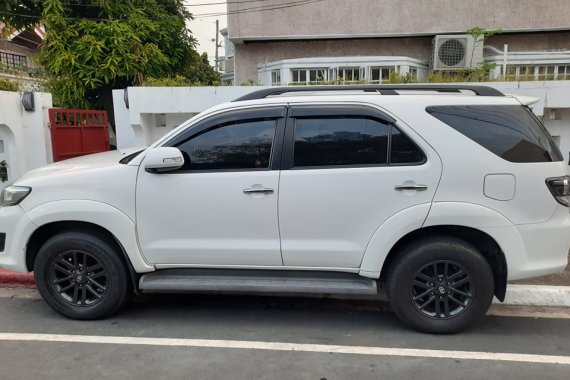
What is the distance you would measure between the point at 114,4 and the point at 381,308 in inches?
479

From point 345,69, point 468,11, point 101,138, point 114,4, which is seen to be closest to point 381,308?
point 101,138

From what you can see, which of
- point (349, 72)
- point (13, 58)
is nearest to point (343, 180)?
point (349, 72)

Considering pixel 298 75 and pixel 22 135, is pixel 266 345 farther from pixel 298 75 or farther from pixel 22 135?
pixel 298 75

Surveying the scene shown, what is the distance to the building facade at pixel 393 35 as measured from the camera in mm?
12633

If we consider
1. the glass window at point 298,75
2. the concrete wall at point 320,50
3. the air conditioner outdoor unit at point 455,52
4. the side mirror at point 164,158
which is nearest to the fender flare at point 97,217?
the side mirror at point 164,158

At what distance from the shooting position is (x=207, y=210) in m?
3.87

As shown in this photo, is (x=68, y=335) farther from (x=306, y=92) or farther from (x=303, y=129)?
(x=306, y=92)

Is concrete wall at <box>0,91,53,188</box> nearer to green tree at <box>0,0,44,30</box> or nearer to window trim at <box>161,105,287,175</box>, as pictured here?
window trim at <box>161,105,287,175</box>

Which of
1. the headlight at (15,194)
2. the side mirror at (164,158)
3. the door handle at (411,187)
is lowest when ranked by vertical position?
the headlight at (15,194)

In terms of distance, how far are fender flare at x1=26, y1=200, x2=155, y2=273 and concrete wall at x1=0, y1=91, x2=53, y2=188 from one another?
4695 millimetres

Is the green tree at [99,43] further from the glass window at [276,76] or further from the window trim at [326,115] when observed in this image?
the window trim at [326,115]

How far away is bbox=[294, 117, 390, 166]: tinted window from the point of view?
12.5 ft

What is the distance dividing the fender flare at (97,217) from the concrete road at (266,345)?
2.40ft

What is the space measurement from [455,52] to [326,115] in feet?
32.2
